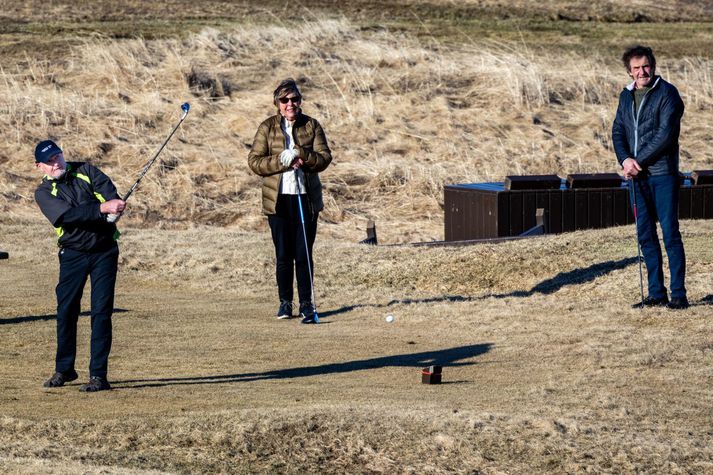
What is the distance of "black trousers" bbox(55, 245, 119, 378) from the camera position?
8.99 meters

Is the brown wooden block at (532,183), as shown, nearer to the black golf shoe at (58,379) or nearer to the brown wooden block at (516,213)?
the brown wooden block at (516,213)

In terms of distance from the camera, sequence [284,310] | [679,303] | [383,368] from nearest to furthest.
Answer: [383,368] → [679,303] → [284,310]

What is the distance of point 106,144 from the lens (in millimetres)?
28250

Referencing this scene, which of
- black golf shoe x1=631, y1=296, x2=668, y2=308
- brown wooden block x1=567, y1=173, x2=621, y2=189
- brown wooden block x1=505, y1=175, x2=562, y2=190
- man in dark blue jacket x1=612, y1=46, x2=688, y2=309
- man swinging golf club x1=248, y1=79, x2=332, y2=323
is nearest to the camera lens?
man in dark blue jacket x1=612, y1=46, x2=688, y2=309

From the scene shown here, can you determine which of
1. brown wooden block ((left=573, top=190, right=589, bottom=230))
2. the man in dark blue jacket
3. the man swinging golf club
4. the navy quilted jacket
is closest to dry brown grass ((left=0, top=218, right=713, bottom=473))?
the man in dark blue jacket

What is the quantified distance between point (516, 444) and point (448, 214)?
1238 centimetres

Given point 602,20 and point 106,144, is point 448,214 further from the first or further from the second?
point 602,20

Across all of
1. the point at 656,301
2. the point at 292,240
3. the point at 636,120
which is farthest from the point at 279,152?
the point at 656,301

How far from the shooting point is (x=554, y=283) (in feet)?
47.9

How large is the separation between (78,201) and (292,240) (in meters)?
3.96

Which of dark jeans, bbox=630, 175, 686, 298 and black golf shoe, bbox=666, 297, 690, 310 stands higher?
dark jeans, bbox=630, 175, 686, 298

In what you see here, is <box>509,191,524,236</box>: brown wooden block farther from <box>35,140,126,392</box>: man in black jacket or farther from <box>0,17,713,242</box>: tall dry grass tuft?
<box>35,140,126,392</box>: man in black jacket

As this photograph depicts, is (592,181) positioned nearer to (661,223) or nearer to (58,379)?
(661,223)

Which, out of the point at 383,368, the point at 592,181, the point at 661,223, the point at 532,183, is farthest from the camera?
the point at 592,181
